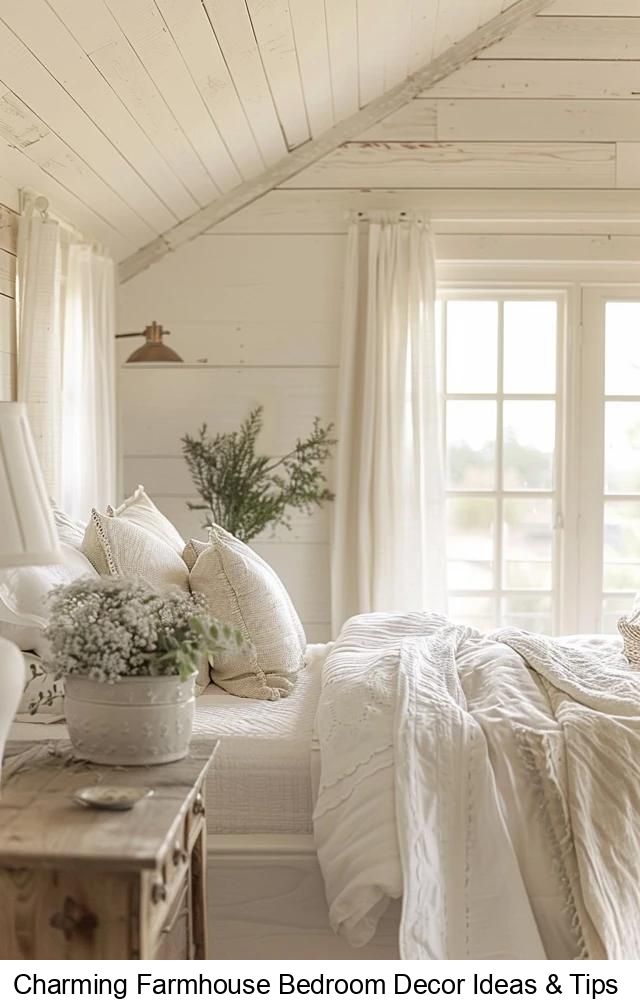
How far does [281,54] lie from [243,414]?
1678 mm

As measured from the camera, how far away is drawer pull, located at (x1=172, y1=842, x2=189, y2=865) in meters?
1.80

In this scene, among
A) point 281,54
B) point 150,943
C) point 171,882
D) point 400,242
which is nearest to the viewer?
point 150,943

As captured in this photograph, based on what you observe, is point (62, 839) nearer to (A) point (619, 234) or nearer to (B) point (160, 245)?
(B) point (160, 245)

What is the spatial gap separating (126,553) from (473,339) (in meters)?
2.65

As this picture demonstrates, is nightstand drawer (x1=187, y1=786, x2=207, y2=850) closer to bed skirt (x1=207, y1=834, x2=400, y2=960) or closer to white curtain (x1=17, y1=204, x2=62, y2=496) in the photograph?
bed skirt (x1=207, y1=834, x2=400, y2=960)

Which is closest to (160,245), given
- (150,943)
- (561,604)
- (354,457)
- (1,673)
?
(354,457)

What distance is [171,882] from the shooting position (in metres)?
1.77

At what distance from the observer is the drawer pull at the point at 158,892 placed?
1647 millimetres

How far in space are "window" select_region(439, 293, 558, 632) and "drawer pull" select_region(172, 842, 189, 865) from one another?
10.9 ft

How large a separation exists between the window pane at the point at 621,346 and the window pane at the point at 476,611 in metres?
1.09

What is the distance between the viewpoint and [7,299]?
355 cm

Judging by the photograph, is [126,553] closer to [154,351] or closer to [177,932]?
[177,932]

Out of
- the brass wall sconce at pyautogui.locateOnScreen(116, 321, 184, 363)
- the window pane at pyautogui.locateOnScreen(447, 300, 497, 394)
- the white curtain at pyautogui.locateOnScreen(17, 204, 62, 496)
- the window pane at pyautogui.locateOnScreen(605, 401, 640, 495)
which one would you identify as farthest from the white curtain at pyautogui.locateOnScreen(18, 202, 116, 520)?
the window pane at pyautogui.locateOnScreen(605, 401, 640, 495)

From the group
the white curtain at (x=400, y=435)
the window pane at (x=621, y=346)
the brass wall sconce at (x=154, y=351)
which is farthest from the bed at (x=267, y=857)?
the window pane at (x=621, y=346)
